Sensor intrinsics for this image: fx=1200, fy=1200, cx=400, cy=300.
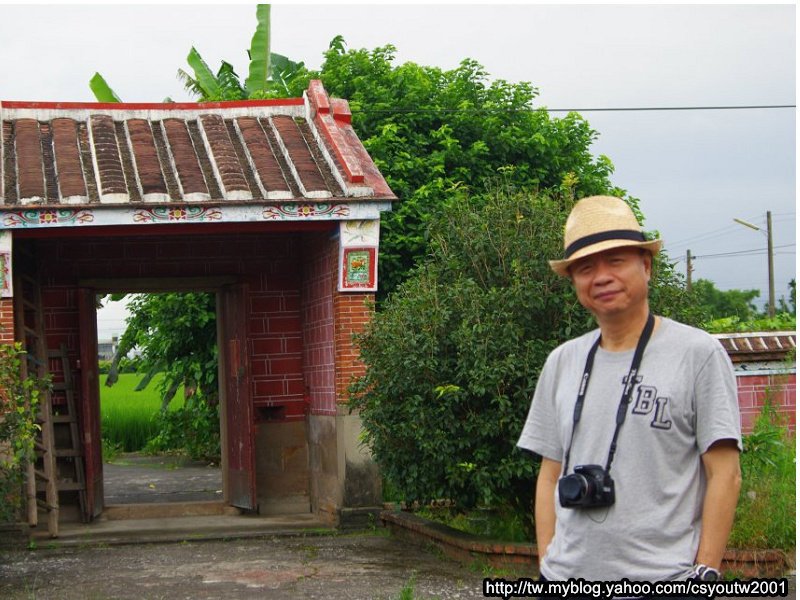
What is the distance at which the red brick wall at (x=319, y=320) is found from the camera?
12352 millimetres

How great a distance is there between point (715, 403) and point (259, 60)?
59.5 feet

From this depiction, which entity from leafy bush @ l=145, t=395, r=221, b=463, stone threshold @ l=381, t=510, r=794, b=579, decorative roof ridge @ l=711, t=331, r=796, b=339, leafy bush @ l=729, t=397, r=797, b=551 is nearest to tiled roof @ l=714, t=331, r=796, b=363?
decorative roof ridge @ l=711, t=331, r=796, b=339

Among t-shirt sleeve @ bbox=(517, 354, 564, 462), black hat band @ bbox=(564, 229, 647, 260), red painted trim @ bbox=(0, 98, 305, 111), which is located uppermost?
red painted trim @ bbox=(0, 98, 305, 111)

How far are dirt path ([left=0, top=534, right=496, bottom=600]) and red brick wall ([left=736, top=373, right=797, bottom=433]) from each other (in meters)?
5.06

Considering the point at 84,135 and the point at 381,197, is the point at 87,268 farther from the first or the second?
the point at 381,197

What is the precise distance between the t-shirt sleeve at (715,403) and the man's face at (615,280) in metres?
0.30

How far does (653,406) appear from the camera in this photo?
3.52 m

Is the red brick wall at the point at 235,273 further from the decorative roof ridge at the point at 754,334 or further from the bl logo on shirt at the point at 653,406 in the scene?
the bl logo on shirt at the point at 653,406

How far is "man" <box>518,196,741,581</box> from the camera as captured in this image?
3.47 metres

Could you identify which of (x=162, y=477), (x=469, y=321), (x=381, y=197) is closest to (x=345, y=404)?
(x=381, y=197)

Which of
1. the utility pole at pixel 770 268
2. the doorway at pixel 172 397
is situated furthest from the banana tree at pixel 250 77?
the utility pole at pixel 770 268

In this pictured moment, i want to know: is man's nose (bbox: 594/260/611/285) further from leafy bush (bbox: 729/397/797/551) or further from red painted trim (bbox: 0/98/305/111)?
red painted trim (bbox: 0/98/305/111)

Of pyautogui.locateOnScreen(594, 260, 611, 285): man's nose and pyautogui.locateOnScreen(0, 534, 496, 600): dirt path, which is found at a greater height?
pyautogui.locateOnScreen(594, 260, 611, 285): man's nose

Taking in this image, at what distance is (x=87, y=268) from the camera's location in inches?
523
